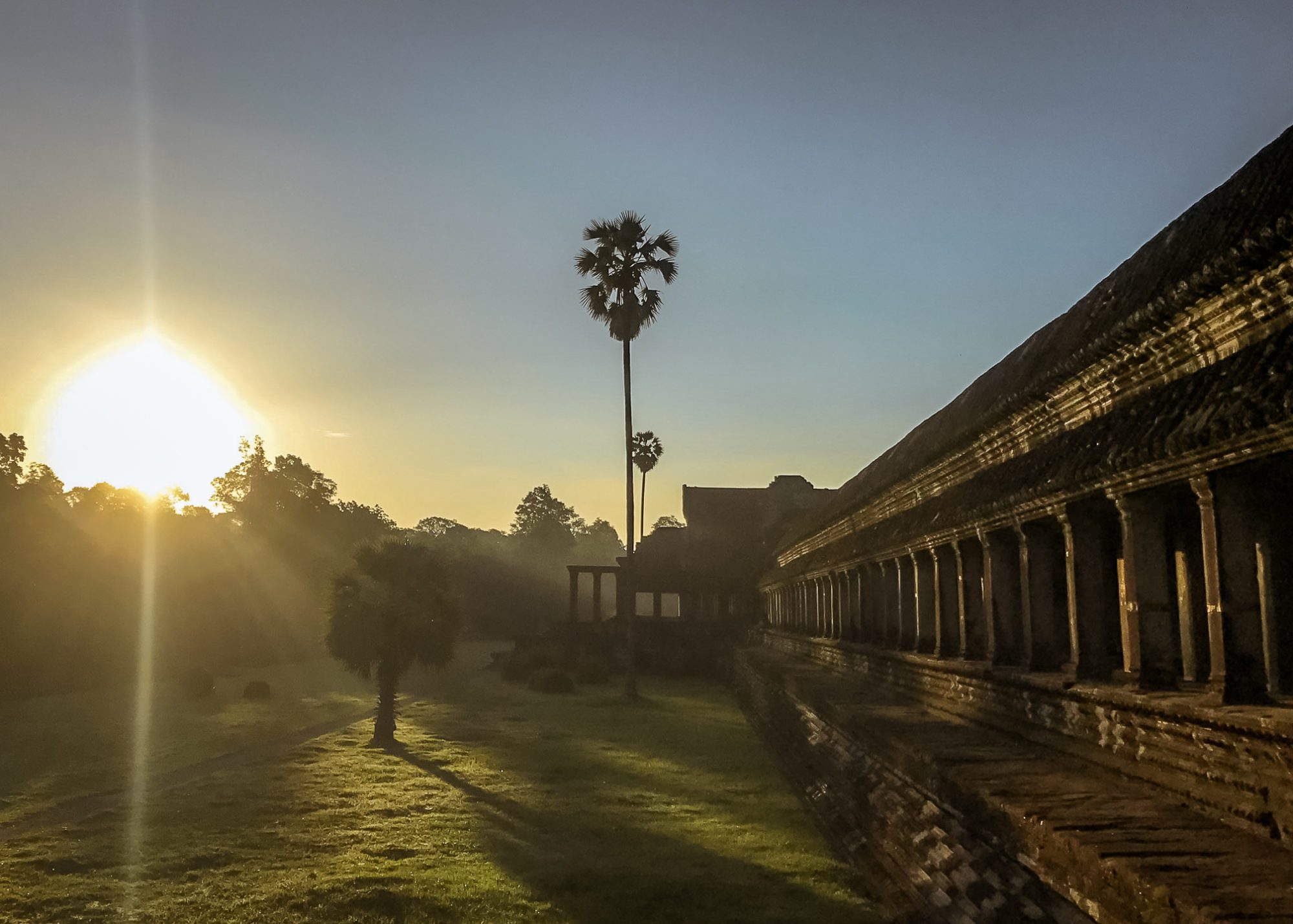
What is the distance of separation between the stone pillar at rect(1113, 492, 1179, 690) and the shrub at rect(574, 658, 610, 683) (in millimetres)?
29268

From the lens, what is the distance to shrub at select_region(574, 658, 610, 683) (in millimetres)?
36094

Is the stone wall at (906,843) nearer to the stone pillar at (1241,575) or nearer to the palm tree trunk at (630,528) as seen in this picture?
the stone pillar at (1241,575)

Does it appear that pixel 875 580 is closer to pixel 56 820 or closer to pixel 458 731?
pixel 458 731

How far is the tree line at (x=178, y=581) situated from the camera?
32625mm

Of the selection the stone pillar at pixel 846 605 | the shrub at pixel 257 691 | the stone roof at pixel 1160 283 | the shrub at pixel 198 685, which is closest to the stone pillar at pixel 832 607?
the stone pillar at pixel 846 605

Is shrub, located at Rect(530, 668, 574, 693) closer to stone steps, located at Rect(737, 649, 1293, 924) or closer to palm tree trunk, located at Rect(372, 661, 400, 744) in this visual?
palm tree trunk, located at Rect(372, 661, 400, 744)

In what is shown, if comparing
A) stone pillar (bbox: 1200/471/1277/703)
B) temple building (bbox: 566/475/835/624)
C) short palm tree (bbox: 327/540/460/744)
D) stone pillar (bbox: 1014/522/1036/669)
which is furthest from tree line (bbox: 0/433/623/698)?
stone pillar (bbox: 1200/471/1277/703)

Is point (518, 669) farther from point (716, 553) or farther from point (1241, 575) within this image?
point (1241, 575)

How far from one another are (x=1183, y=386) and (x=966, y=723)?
4774mm

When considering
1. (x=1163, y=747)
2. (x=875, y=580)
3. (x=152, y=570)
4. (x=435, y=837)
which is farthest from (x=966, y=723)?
(x=152, y=570)

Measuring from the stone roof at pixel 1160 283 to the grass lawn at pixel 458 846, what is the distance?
5.45 m

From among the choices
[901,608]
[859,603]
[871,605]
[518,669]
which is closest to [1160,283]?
[901,608]

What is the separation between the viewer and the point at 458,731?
23.4 metres

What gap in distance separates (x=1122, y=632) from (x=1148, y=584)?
955mm
